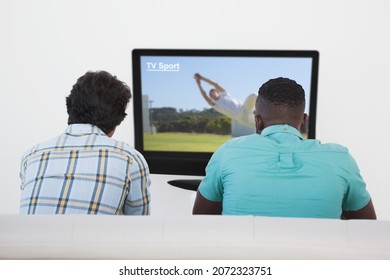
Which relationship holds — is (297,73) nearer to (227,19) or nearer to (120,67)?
(227,19)

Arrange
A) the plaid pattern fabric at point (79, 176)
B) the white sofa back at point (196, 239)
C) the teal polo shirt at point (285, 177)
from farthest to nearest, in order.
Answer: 1. the plaid pattern fabric at point (79, 176)
2. the teal polo shirt at point (285, 177)
3. the white sofa back at point (196, 239)

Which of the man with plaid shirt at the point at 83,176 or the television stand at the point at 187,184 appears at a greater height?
the man with plaid shirt at the point at 83,176

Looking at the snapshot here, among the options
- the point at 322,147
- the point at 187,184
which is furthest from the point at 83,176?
the point at 187,184

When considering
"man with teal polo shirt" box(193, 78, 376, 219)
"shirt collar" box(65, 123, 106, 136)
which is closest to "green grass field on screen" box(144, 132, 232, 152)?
"shirt collar" box(65, 123, 106, 136)

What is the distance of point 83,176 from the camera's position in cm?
206

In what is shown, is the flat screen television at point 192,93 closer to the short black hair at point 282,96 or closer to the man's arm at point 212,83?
the man's arm at point 212,83

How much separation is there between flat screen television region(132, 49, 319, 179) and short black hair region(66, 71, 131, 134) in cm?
82

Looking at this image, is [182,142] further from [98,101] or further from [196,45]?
[98,101]

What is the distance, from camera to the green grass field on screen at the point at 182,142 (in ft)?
10.9

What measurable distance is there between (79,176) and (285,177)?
64 cm

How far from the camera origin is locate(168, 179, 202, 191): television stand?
3.30 meters

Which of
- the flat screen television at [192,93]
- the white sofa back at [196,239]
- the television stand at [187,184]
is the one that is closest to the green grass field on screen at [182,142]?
the flat screen television at [192,93]

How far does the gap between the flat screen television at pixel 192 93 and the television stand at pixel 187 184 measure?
0.05 m
